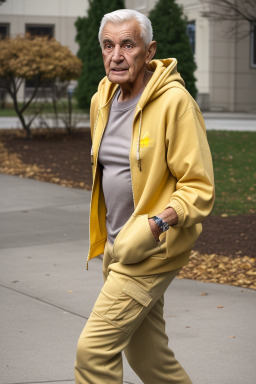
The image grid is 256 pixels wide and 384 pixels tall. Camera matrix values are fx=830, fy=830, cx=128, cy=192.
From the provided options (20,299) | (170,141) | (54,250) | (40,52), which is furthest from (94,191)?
(40,52)

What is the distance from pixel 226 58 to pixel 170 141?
34312 mm

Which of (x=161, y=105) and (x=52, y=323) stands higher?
(x=161, y=105)

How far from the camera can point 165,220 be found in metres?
3.22

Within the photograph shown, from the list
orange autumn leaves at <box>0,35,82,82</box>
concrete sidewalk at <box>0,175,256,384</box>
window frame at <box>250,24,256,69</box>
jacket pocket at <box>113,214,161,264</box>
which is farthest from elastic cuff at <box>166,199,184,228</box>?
window frame at <box>250,24,256,69</box>

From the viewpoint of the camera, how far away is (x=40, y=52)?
720 inches

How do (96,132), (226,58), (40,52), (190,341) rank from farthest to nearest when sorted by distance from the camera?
(226,58) < (40,52) < (190,341) < (96,132)

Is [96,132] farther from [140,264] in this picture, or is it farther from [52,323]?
[52,323]

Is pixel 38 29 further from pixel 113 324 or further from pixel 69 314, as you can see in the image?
pixel 113 324

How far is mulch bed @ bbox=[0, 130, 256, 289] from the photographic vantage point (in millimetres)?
7562

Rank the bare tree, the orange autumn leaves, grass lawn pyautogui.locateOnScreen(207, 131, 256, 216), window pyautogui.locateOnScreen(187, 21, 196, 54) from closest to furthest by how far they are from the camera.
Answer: grass lawn pyautogui.locateOnScreen(207, 131, 256, 216) → the bare tree → the orange autumn leaves → window pyautogui.locateOnScreen(187, 21, 196, 54)

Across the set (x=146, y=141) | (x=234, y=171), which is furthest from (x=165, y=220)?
(x=234, y=171)

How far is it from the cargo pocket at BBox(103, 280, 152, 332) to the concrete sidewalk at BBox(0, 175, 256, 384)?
58.0 inches

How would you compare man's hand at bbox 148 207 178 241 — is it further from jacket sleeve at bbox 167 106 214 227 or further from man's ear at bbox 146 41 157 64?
man's ear at bbox 146 41 157 64

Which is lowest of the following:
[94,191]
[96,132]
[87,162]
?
[87,162]
